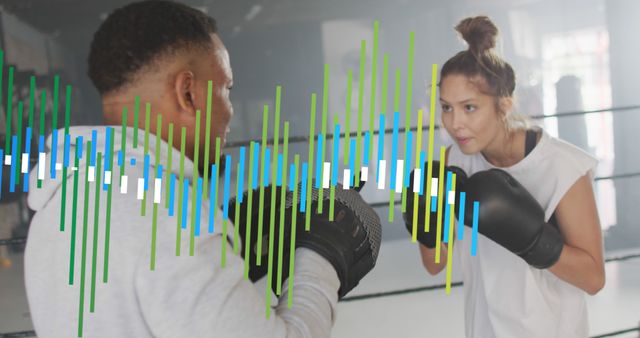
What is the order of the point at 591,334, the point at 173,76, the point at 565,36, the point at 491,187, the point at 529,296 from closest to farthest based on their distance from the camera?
the point at 173,76 → the point at 491,187 → the point at 529,296 → the point at 565,36 → the point at 591,334

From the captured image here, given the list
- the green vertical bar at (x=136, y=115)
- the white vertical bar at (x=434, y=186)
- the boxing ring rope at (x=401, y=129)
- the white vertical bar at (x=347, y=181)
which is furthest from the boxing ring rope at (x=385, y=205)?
the green vertical bar at (x=136, y=115)

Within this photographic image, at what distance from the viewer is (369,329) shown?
1.41 m

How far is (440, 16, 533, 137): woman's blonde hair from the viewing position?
3.30 feet

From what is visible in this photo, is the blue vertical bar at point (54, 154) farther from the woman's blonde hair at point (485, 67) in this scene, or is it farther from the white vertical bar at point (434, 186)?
the woman's blonde hair at point (485, 67)

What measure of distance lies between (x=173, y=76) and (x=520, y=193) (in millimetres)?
564

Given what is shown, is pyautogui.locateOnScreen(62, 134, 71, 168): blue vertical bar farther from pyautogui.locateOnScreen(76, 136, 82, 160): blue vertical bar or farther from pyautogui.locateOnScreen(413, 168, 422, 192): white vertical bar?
pyautogui.locateOnScreen(413, 168, 422, 192): white vertical bar

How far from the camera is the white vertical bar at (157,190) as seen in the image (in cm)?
54

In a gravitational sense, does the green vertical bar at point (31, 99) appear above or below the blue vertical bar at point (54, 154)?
above

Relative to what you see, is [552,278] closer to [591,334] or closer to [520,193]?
[520,193]

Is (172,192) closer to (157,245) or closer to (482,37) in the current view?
(157,245)

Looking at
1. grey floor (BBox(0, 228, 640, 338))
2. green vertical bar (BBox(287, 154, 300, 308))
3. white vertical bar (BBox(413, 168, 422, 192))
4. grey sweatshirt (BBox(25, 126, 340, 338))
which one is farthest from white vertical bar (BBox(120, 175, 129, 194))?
grey floor (BBox(0, 228, 640, 338))

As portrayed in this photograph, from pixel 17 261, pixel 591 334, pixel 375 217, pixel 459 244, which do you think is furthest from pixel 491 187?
pixel 17 261

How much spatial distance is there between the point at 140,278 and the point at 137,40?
22 cm

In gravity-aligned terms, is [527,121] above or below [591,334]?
above
